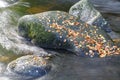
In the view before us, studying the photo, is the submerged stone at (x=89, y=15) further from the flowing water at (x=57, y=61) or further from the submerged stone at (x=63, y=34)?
the flowing water at (x=57, y=61)

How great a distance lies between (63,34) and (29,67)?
250cm

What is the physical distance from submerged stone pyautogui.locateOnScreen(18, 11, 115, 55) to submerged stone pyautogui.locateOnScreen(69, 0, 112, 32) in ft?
6.07

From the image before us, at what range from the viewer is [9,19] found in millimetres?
14492

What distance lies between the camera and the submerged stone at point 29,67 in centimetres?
983

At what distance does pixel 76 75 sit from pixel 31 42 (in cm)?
295

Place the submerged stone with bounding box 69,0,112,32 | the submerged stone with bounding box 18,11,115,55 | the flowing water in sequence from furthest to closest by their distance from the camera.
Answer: the submerged stone with bounding box 69,0,112,32 < the submerged stone with bounding box 18,11,115,55 < the flowing water

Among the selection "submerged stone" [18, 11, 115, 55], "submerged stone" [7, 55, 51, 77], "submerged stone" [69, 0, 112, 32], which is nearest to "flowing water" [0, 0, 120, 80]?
"submerged stone" [7, 55, 51, 77]

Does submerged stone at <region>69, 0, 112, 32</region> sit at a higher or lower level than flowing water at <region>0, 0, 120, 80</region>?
higher

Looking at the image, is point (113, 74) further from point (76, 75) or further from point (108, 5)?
point (108, 5)

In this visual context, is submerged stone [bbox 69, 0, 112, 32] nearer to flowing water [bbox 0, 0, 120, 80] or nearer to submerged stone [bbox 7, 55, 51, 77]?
flowing water [bbox 0, 0, 120, 80]

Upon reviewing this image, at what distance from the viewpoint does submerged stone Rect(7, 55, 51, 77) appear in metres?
9.83

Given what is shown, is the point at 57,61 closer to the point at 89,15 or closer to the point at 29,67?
the point at 29,67

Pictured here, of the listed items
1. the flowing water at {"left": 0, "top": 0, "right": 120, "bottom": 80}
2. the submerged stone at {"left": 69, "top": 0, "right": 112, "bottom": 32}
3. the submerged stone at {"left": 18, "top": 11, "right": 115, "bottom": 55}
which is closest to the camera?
the flowing water at {"left": 0, "top": 0, "right": 120, "bottom": 80}

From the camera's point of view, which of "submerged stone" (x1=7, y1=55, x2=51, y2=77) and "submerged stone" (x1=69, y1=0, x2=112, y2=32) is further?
"submerged stone" (x1=69, y1=0, x2=112, y2=32)
